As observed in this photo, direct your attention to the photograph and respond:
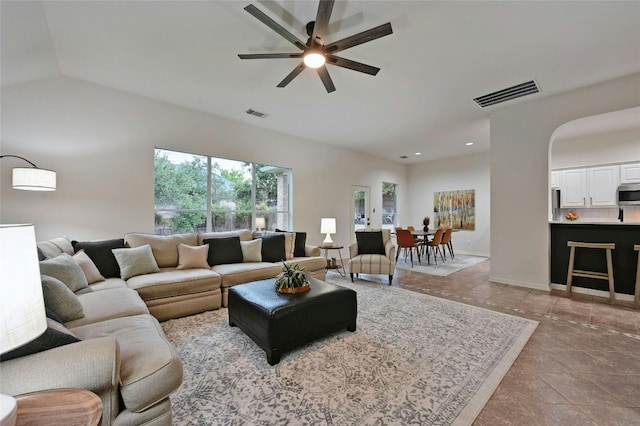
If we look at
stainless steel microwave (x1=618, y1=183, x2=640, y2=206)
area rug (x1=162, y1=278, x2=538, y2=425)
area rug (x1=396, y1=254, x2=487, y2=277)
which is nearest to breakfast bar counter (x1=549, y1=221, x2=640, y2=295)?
area rug (x1=396, y1=254, x2=487, y2=277)

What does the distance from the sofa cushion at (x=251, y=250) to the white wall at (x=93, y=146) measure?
1.50 m

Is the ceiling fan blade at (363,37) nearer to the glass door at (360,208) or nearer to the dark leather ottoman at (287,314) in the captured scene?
the dark leather ottoman at (287,314)

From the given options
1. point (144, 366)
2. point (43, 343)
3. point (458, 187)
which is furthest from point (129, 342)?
point (458, 187)

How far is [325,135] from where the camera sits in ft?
19.1

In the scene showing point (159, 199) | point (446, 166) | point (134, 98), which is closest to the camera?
point (134, 98)

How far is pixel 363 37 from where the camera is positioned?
2.11m

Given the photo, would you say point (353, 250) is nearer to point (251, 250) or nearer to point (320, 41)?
point (251, 250)

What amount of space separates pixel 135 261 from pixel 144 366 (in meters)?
2.30

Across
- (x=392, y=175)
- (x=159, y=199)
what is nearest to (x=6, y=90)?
(x=159, y=199)

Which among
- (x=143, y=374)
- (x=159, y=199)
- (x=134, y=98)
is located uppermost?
(x=134, y=98)

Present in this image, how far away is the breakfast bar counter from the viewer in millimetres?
3527

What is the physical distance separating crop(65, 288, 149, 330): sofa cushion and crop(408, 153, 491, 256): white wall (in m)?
8.07

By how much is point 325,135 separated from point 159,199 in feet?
11.5

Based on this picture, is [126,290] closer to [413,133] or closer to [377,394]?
[377,394]
